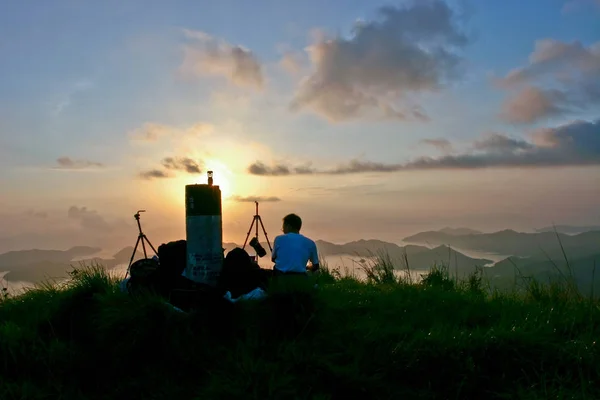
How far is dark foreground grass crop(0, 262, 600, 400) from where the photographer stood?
633cm

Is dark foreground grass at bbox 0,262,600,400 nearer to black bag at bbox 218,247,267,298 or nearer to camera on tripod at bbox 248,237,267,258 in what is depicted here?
black bag at bbox 218,247,267,298

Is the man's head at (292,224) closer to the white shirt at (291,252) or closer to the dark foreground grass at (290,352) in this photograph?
the white shirt at (291,252)

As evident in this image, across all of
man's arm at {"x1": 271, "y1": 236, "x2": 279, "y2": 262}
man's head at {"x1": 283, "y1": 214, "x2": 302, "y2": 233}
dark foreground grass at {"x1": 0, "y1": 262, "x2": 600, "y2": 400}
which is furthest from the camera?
man's head at {"x1": 283, "y1": 214, "x2": 302, "y2": 233}

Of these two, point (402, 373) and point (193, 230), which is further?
point (193, 230)

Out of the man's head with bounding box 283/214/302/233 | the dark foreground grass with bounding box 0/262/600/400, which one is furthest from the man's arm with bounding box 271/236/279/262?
the dark foreground grass with bounding box 0/262/600/400

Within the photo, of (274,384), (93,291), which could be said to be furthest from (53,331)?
(274,384)

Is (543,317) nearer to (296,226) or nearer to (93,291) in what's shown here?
(296,226)

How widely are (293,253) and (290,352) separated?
3.88 m

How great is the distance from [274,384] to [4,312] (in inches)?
248

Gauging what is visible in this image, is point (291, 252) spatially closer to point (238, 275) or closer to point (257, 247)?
point (257, 247)

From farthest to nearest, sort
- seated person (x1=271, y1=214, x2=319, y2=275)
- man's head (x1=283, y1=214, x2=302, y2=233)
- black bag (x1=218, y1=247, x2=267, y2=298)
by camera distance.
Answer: man's head (x1=283, y1=214, x2=302, y2=233)
seated person (x1=271, y1=214, x2=319, y2=275)
black bag (x1=218, y1=247, x2=267, y2=298)

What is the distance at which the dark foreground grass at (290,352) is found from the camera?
633 cm

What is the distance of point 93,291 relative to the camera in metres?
8.88

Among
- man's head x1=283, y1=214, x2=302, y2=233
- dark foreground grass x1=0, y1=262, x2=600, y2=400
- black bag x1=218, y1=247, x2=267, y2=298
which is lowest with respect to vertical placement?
dark foreground grass x1=0, y1=262, x2=600, y2=400
